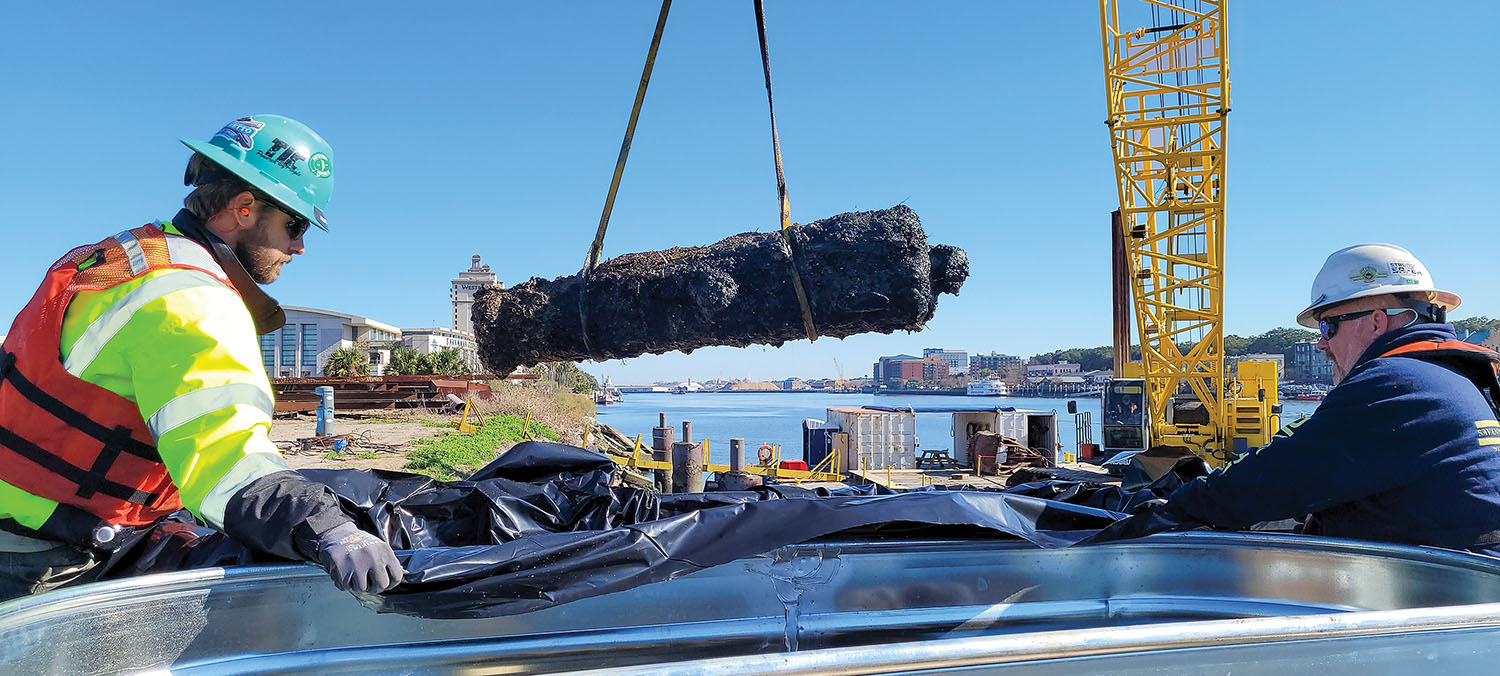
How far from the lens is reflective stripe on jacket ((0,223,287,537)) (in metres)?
1.73

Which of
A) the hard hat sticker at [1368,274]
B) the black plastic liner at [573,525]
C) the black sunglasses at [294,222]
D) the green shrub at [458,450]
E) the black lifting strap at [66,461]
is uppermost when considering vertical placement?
the black sunglasses at [294,222]

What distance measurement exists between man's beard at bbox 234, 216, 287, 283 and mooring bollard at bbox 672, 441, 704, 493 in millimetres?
13190

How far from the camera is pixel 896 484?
18203mm

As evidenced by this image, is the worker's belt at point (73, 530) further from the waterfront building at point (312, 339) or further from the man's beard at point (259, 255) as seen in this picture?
the waterfront building at point (312, 339)

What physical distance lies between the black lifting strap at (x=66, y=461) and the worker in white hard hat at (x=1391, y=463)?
2690 mm

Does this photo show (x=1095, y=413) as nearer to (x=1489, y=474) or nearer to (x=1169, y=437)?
(x=1169, y=437)

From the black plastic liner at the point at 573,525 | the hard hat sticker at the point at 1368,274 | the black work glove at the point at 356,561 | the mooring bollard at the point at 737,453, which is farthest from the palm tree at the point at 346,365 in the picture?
the hard hat sticker at the point at 1368,274

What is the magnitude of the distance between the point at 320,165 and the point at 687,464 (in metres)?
13.5

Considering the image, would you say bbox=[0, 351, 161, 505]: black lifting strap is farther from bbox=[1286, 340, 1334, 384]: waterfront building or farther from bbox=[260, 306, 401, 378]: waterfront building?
bbox=[260, 306, 401, 378]: waterfront building

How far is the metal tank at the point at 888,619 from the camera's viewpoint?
1552 millimetres

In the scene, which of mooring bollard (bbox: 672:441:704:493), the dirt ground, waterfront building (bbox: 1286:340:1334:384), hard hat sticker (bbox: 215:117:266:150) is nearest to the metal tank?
hard hat sticker (bbox: 215:117:266:150)

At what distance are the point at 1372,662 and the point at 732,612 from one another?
57.9 inches

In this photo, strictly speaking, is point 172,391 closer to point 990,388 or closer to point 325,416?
point 325,416

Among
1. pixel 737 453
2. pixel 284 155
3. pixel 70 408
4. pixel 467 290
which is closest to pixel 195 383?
pixel 70 408
